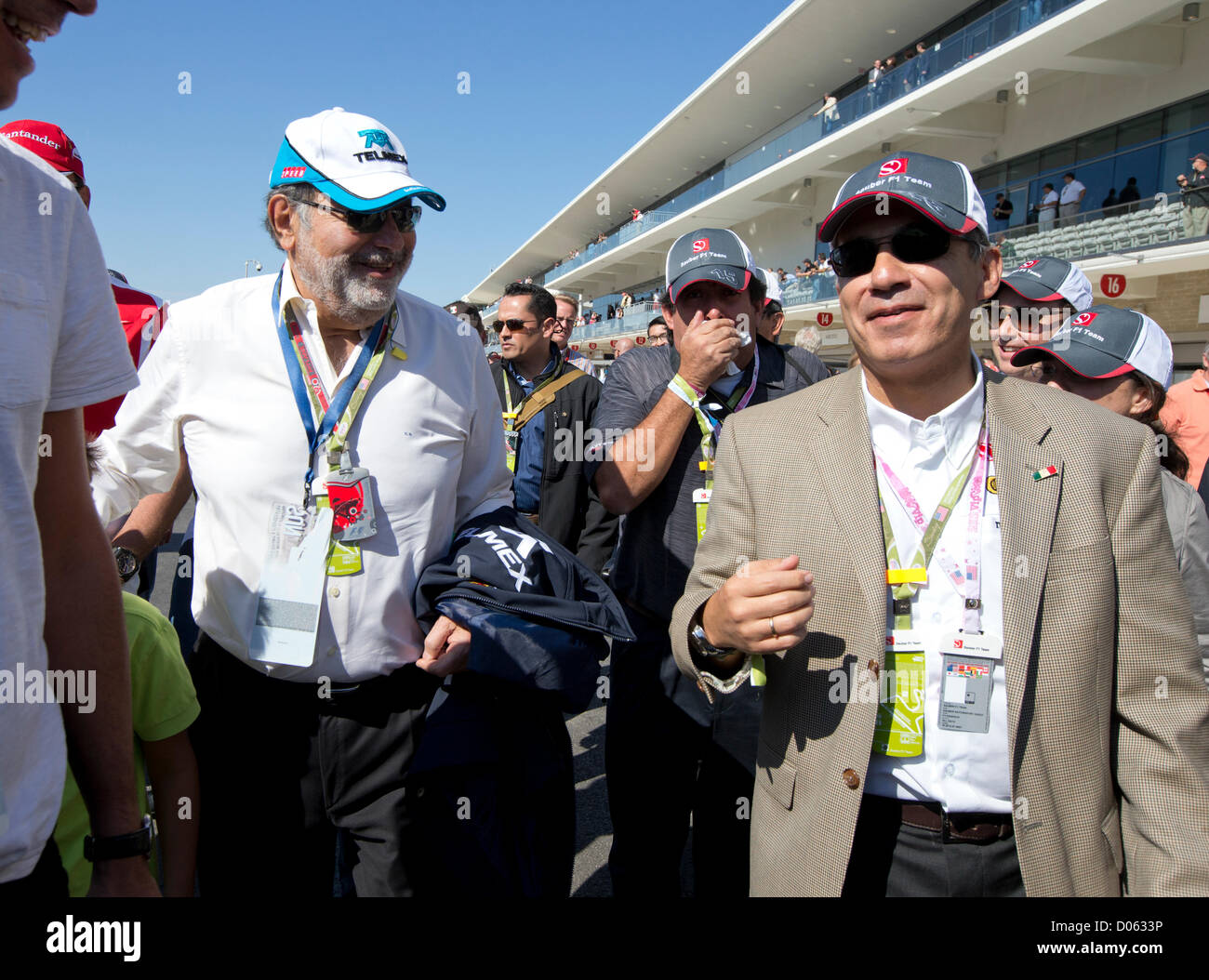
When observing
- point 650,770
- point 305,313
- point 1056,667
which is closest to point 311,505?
point 305,313

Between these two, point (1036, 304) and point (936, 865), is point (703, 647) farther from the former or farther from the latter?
point (1036, 304)

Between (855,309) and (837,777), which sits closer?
(837,777)

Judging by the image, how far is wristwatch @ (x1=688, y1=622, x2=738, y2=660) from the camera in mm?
1706

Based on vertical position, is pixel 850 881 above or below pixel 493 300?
below

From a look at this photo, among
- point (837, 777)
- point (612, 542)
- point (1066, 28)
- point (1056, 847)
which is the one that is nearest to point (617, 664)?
point (837, 777)

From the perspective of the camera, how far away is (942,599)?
5.49ft

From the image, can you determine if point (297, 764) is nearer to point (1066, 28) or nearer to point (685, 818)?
point (685, 818)

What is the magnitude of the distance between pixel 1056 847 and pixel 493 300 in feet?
284

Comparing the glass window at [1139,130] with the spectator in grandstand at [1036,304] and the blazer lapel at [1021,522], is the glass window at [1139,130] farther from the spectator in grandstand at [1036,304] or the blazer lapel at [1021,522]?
the blazer lapel at [1021,522]

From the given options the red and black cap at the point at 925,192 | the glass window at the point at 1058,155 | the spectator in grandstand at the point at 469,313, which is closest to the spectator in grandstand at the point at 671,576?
the red and black cap at the point at 925,192

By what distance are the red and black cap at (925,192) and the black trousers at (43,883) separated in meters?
1.74

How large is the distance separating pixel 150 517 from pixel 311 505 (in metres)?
0.61

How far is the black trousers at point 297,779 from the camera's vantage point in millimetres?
2145

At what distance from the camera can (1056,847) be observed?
1.56 m
